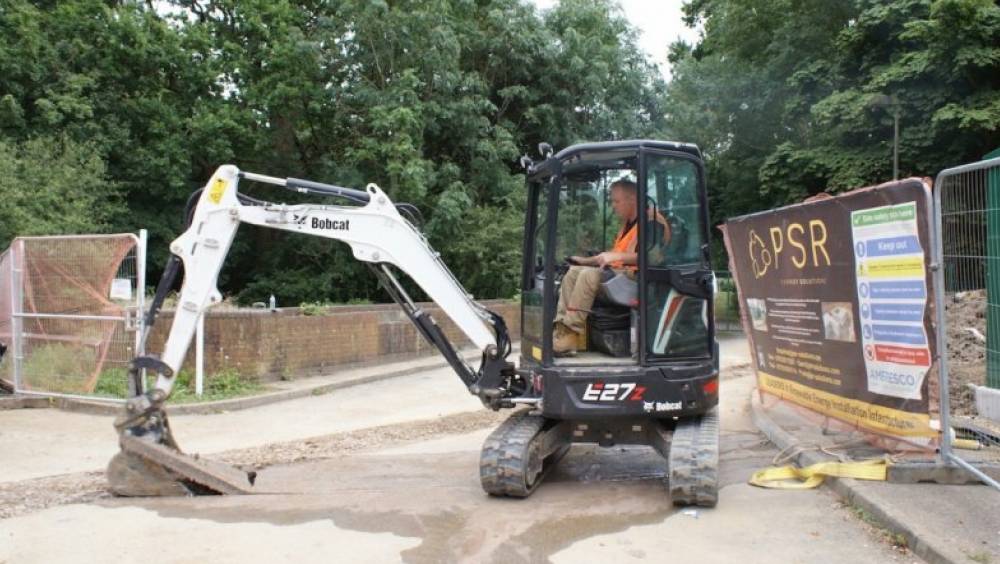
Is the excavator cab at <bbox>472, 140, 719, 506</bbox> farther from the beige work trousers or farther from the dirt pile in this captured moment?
the dirt pile

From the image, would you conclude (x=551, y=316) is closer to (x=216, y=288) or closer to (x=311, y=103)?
(x=216, y=288)

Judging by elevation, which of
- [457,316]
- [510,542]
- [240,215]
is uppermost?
[240,215]

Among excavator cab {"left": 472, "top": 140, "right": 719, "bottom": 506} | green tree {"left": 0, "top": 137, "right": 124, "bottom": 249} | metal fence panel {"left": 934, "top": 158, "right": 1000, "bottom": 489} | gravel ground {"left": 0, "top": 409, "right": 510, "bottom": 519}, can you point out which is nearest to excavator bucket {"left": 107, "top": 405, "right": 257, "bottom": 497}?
gravel ground {"left": 0, "top": 409, "right": 510, "bottom": 519}

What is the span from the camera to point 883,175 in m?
20.5

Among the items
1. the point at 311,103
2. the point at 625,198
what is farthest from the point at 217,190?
the point at 311,103

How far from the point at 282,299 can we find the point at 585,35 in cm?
1236

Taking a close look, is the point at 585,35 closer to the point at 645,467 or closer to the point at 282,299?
the point at 282,299

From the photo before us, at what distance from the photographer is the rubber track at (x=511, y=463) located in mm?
6078

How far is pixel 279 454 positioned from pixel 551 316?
3682mm

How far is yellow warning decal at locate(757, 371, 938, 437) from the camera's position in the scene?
6.18m

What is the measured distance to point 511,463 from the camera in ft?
19.9

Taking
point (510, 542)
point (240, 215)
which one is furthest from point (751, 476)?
point (240, 215)

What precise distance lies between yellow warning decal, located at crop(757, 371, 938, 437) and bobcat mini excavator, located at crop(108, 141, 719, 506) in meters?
1.35

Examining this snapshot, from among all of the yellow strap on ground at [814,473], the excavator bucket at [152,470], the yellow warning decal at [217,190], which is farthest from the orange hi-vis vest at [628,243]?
the excavator bucket at [152,470]
